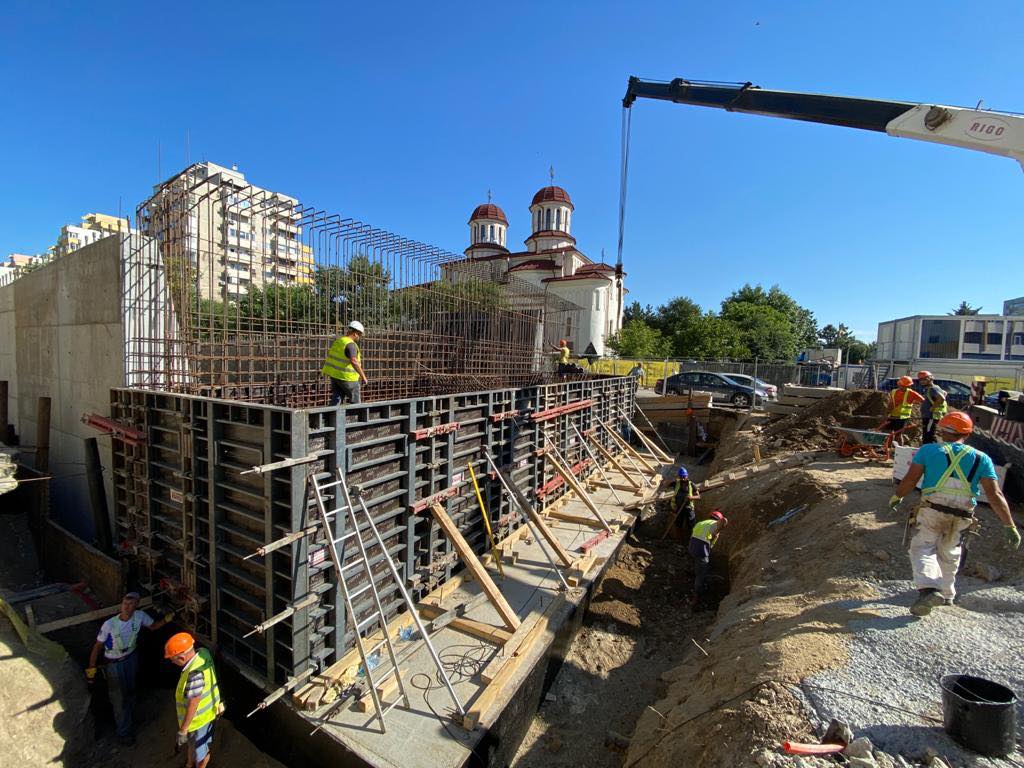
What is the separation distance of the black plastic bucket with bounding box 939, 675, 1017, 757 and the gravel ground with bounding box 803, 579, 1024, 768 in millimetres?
64

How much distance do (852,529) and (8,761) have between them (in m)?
9.44

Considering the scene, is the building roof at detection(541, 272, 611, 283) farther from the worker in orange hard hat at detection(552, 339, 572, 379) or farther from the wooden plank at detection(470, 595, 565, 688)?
the wooden plank at detection(470, 595, 565, 688)

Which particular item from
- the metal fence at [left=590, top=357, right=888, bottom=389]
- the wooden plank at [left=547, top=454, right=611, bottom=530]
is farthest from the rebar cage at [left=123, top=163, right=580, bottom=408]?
the metal fence at [left=590, top=357, right=888, bottom=389]

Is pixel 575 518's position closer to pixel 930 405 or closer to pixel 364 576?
pixel 364 576

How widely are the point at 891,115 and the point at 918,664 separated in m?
7.42

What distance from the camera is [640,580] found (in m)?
8.04

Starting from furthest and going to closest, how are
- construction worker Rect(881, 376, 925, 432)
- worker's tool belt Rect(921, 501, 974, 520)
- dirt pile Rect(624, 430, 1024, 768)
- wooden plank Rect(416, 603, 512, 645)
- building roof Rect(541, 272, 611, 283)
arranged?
1. building roof Rect(541, 272, 611, 283)
2. construction worker Rect(881, 376, 925, 432)
3. wooden plank Rect(416, 603, 512, 645)
4. worker's tool belt Rect(921, 501, 974, 520)
5. dirt pile Rect(624, 430, 1024, 768)

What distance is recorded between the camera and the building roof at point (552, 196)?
46.6 m

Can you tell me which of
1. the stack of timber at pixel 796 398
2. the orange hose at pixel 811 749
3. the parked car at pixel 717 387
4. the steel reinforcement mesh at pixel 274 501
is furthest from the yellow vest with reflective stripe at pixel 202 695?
the parked car at pixel 717 387

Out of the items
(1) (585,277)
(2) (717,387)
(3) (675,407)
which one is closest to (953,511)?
(3) (675,407)

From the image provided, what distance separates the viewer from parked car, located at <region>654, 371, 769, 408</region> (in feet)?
60.9

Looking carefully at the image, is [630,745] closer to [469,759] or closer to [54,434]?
[469,759]

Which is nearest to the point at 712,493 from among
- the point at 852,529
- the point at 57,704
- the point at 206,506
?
the point at 852,529

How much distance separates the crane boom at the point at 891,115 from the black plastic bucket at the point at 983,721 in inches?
278
